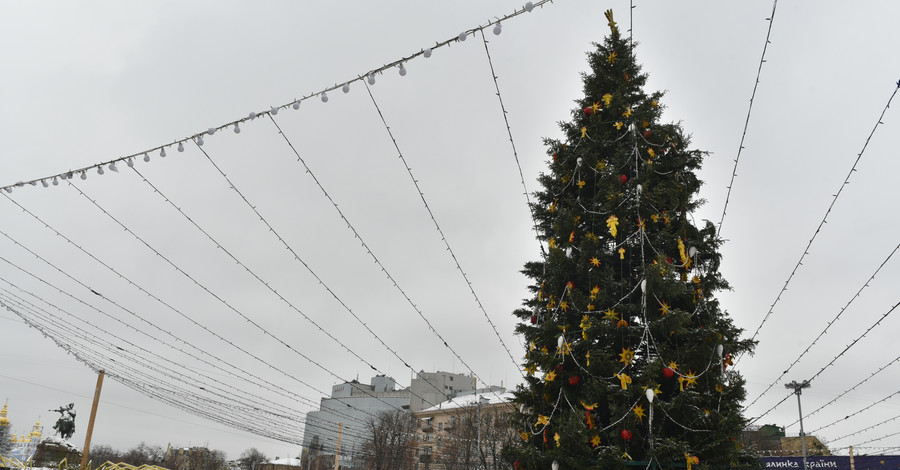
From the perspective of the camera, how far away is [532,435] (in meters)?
10.4

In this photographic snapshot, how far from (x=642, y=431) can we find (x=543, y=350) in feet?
7.34

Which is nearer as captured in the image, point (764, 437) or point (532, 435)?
point (532, 435)

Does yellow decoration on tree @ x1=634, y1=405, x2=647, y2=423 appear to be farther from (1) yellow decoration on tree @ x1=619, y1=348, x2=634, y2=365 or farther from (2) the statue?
(2) the statue

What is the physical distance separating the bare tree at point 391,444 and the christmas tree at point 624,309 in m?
36.7

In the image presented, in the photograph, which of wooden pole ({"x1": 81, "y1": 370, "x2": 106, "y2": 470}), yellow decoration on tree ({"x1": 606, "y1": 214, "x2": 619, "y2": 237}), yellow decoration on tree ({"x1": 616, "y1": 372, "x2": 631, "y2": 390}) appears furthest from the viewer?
wooden pole ({"x1": 81, "y1": 370, "x2": 106, "y2": 470})

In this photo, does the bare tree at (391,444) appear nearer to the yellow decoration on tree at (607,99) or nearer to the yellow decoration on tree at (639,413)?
the yellow decoration on tree at (639,413)

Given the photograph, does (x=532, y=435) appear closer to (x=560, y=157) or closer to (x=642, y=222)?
(x=642, y=222)

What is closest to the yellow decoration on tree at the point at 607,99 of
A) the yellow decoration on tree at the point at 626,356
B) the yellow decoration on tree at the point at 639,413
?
→ the yellow decoration on tree at the point at 626,356

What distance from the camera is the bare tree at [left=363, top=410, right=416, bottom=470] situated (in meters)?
45.8

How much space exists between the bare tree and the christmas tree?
36.7 metres

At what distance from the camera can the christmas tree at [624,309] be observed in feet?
29.3

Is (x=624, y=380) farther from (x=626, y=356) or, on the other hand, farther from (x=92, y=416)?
(x=92, y=416)

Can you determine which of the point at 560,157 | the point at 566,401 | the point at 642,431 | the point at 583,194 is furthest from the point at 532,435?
the point at 560,157

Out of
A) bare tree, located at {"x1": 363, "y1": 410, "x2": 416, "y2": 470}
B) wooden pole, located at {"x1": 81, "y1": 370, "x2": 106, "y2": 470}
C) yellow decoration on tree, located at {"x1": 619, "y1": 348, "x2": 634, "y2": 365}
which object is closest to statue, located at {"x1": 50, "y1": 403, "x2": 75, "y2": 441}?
wooden pole, located at {"x1": 81, "y1": 370, "x2": 106, "y2": 470}
